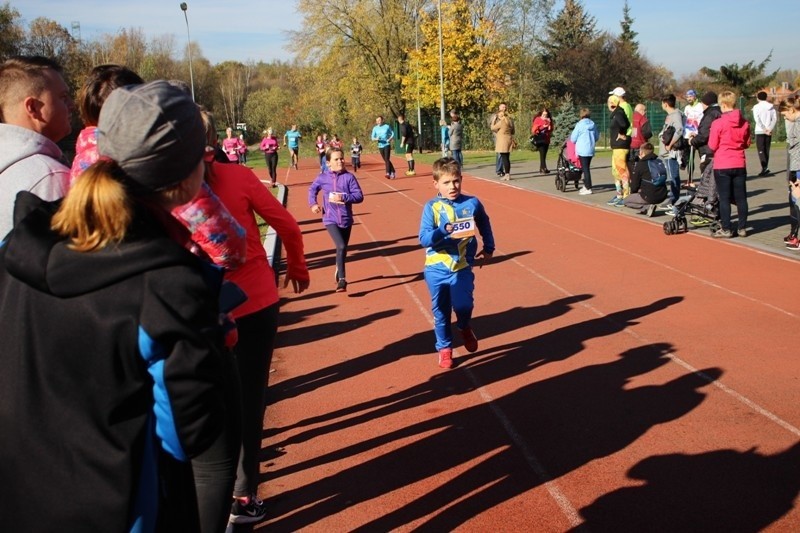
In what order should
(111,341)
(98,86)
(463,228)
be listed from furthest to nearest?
1. (463,228)
2. (98,86)
3. (111,341)

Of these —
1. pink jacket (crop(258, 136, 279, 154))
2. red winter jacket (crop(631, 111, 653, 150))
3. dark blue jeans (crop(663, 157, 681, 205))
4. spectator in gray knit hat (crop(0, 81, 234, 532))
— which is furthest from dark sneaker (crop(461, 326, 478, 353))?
pink jacket (crop(258, 136, 279, 154))

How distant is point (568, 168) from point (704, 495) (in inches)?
610

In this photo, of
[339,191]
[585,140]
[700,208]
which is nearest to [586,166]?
[585,140]

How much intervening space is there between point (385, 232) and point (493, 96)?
3394 cm

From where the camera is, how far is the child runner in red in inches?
250

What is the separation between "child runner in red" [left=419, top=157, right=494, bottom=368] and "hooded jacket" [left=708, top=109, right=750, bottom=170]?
21.6 feet

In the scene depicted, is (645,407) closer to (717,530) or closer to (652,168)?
(717,530)

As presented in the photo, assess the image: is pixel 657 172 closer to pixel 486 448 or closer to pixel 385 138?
pixel 486 448

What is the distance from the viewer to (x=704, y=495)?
422cm

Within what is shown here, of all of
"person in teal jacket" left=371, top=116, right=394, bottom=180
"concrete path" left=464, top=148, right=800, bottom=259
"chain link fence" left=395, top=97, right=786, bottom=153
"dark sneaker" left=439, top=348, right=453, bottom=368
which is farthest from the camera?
"chain link fence" left=395, top=97, right=786, bottom=153

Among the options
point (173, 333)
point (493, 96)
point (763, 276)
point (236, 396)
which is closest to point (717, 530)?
point (236, 396)

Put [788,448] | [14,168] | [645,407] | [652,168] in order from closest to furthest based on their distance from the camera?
[14,168] → [788,448] → [645,407] → [652,168]

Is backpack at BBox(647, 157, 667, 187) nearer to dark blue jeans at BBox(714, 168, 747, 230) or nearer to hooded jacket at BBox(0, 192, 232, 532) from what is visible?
dark blue jeans at BBox(714, 168, 747, 230)

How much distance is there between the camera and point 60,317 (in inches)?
69.3
